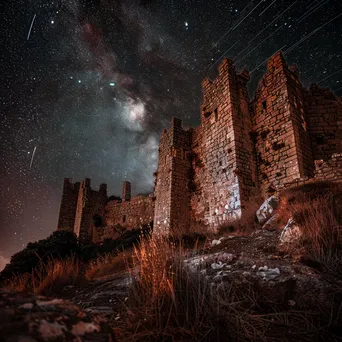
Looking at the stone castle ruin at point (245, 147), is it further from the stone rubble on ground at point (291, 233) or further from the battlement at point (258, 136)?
the stone rubble on ground at point (291, 233)

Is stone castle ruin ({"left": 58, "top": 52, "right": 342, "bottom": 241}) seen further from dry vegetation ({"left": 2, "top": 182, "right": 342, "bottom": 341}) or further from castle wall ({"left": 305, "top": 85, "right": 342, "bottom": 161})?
dry vegetation ({"left": 2, "top": 182, "right": 342, "bottom": 341})

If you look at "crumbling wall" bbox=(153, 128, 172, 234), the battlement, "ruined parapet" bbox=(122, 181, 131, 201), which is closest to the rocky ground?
the battlement

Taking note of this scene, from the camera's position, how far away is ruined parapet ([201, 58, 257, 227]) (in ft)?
28.1

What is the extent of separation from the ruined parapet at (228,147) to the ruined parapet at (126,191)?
12673 mm

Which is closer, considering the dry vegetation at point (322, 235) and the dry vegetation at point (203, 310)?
the dry vegetation at point (203, 310)

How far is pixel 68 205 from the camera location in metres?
24.3

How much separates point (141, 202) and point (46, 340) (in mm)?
18695

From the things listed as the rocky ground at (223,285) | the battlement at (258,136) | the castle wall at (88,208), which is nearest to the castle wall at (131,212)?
the castle wall at (88,208)

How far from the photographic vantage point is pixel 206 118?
434 inches

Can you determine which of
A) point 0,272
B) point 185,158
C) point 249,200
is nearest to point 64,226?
point 0,272

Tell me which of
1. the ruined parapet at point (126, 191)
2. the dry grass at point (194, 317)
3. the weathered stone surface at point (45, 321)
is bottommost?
the dry grass at point (194, 317)

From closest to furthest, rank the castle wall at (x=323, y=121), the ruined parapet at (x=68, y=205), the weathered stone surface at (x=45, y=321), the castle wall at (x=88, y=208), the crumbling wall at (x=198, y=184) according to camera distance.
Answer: the weathered stone surface at (x=45, y=321) < the castle wall at (x=323, y=121) < the crumbling wall at (x=198, y=184) < the castle wall at (x=88, y=208) < the ruined parapet at (x=68, y=205)

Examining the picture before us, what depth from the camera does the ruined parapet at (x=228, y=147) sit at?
28.1 feet

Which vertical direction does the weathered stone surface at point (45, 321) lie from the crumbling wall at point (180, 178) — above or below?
below
